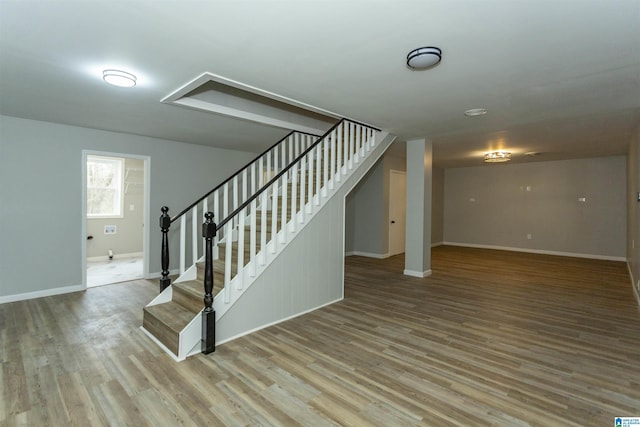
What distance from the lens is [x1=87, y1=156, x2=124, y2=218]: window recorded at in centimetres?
676

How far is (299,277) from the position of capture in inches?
140

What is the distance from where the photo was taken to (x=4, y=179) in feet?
12.8

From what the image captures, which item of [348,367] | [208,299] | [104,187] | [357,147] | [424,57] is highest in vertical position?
[424,57]

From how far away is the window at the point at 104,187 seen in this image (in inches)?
266

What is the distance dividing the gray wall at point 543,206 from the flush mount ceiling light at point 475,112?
576cm

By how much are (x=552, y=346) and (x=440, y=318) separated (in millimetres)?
1026

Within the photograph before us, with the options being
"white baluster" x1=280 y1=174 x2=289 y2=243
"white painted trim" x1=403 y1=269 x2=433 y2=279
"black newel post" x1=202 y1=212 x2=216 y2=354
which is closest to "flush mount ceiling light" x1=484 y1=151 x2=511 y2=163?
"white painted trim" x1=403 y1=269 x2=433 y2=279

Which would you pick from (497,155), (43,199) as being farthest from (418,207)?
(43,199)

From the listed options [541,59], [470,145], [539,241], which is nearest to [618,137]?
[470,145]

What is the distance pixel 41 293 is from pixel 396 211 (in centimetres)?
674

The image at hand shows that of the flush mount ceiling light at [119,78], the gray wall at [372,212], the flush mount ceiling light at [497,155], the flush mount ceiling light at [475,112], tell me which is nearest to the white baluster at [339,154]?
the flush mount ceiling light at [475,112]

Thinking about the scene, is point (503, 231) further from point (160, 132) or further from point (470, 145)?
point (160, 132)

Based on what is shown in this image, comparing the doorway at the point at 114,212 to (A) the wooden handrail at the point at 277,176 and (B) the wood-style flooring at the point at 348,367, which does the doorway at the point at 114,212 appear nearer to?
(B) the wood-style flooring at the point at 348,367

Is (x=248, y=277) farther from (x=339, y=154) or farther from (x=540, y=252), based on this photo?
(x=540, y=252)
